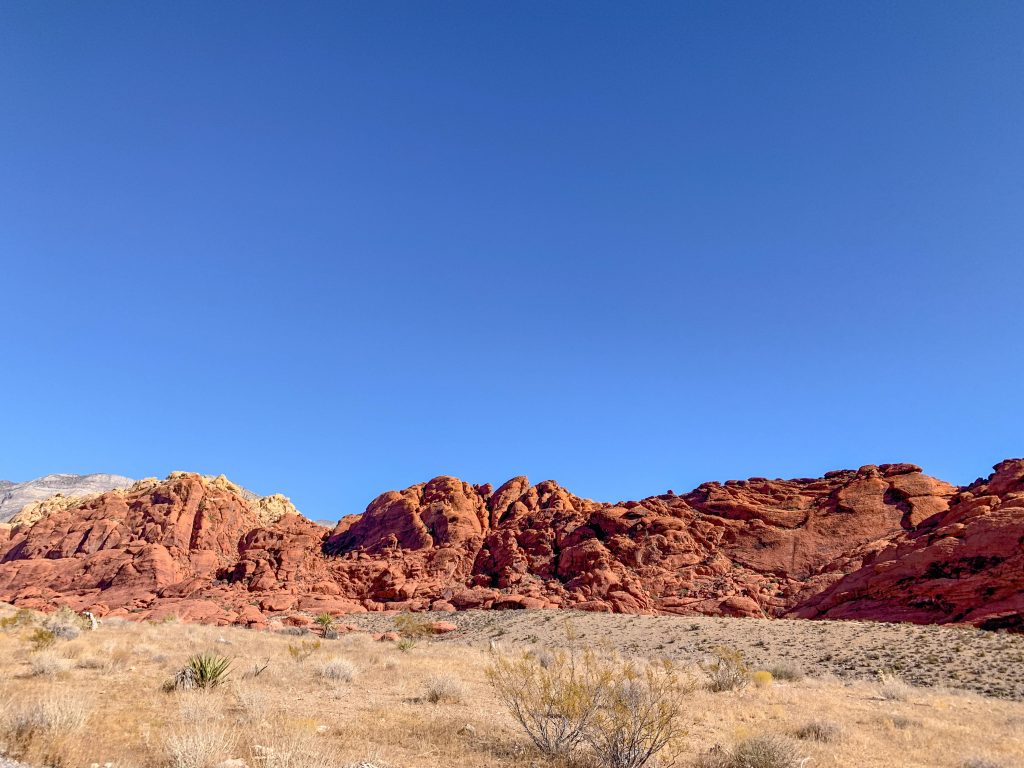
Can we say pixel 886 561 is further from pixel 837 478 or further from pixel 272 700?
pixel 272 700

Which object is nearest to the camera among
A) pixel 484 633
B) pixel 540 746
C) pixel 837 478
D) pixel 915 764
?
pixel 540 746

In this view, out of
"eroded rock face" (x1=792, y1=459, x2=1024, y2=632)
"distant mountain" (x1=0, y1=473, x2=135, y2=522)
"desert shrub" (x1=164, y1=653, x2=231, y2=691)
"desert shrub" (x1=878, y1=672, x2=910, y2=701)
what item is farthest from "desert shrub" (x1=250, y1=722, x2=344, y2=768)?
"distant mountain" (x1=0, y1=473, x2=135, y2=522)

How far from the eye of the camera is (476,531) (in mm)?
73750

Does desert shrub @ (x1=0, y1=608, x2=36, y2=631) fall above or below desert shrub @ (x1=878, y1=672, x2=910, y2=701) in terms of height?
above

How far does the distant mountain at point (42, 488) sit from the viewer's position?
163 metres

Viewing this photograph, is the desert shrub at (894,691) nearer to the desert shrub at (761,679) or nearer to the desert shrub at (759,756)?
the desert shrub at (761,679)

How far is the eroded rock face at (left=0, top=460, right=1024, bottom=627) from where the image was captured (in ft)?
140

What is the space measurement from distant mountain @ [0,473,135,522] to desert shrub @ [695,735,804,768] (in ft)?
629

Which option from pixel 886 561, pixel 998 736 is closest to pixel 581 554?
pixel 886 561

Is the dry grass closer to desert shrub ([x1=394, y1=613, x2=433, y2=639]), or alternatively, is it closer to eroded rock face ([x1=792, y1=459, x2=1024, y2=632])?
desert shrub ([x1=394, y1=613, x2=433, y2=639])

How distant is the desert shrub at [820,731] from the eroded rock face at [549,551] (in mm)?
34391

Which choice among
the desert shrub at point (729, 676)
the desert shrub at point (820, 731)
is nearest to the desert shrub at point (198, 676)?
the desert shrub at point (820, 731)

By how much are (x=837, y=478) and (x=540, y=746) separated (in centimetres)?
7600

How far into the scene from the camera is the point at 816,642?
27.2 metres
